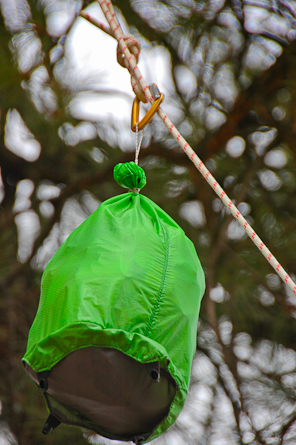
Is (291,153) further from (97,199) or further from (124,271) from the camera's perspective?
(124,271)

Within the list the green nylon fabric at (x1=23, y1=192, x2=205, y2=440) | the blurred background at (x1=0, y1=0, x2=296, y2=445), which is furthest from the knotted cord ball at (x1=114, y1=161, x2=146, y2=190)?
the blurred background at (x1=0, y1=0, x2=296, y2=445)

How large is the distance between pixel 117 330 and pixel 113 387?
88 mm

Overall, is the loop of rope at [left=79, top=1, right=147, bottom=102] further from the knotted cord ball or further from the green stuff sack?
the green stuff sack

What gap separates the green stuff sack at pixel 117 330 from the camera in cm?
51

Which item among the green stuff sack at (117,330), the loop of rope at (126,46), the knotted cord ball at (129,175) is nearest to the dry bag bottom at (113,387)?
the green stuff sack at (117,330)

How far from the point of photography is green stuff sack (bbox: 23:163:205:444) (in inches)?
19.9

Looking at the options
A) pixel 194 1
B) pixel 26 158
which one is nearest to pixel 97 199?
pixel 26 158

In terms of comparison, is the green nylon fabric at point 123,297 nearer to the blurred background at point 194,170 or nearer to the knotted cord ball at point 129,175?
the knotted cord ball at point 129,175

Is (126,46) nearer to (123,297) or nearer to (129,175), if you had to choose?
(129,175)

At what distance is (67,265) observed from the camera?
57 cm

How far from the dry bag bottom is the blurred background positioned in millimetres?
684

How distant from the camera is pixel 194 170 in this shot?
4.31 feet

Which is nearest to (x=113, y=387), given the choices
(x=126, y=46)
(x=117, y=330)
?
(x=117, y=330)

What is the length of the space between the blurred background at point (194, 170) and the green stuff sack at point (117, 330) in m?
0.68
